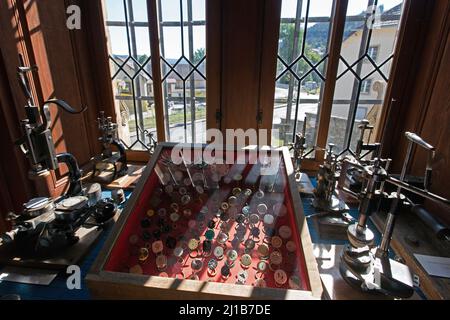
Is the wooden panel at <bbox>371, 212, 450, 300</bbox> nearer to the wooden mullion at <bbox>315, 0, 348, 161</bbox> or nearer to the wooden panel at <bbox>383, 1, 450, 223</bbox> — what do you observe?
the wooden panel at <bbox>383, 1, 450, 223</bbox>

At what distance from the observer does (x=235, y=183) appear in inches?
38.6

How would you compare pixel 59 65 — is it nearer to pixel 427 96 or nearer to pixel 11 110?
pixel 11 110

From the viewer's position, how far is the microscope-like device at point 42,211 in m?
0.75

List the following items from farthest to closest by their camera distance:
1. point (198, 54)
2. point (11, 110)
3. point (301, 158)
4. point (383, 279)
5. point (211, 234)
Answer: point (198, 54) → point (301, 158) → point (11, 110) → point (211, 234) → point (383, 279)

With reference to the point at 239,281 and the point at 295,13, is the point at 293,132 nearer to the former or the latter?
the point at 295,13

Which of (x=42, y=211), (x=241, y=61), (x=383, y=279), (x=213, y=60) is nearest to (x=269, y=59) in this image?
(x=241, y=61)

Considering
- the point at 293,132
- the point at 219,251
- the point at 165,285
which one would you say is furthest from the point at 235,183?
Result: the point at 293,132

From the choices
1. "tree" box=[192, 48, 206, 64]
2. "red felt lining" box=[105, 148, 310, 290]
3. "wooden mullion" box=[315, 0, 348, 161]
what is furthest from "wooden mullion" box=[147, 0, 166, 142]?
"wooden mullion" box=[315, 0, 348, 161]

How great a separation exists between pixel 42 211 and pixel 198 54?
99 cm

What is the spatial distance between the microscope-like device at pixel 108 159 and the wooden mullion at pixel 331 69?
1.04 metres

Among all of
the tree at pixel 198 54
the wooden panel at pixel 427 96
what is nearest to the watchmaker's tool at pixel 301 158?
the wooden panel at pixel 427 96

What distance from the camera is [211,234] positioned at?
809 millimetres

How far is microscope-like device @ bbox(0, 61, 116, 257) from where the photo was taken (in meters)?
0.75

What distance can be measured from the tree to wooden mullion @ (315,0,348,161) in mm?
624
